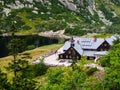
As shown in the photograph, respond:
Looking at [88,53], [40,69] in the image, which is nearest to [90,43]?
[88,53]

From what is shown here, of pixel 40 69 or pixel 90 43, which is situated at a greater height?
pixel 40 69

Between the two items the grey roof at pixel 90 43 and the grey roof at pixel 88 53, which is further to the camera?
the grey roof at pixel 90 43

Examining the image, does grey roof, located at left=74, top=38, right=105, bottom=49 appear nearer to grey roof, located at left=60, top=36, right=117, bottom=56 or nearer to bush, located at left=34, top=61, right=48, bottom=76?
grey roof, located at left=60, top=36, right=117, bottom=56

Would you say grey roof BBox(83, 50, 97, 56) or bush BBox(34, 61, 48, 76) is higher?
bush BBox(34, 61, 48, 76)

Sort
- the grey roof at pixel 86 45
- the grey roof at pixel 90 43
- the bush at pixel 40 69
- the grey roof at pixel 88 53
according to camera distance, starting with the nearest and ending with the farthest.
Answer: the bush at pixel 40 69 < the grey roof at pixel 88 53 < the grey roof at pixel 86 45 < the grey roof at pixel 90 43

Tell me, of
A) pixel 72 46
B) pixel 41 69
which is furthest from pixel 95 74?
pixel 72 46

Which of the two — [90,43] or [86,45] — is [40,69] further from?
[90,43]

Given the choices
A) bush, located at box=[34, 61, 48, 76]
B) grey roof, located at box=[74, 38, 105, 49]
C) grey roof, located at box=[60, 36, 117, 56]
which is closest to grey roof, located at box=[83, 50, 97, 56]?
grey roof, located at box=[60, 36, 117, 56]

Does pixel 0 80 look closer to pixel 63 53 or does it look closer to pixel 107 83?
pixel 107 83

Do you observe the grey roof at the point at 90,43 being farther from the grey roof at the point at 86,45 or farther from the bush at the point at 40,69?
the bush at the point at 40,69

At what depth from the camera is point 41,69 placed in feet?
308

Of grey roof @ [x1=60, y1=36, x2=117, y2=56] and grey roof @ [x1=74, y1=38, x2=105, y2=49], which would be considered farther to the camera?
grey roof @ [x1=74, y1=38, x2=105, y2=49]

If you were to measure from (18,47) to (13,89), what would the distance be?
5.32 meters

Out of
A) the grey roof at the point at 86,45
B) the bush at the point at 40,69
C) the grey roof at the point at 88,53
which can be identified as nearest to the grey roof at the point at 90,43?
the grey roof at the point at 86,45
